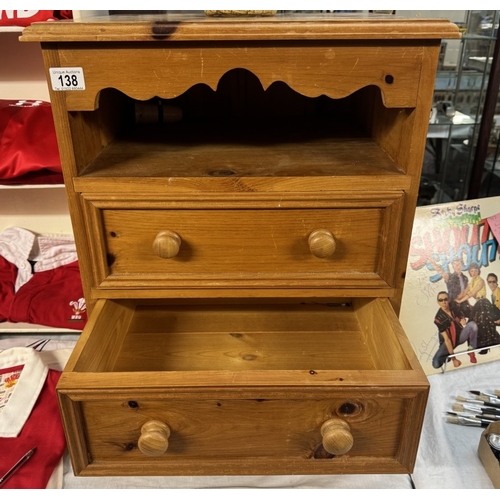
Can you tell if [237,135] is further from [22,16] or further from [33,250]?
[33,250]

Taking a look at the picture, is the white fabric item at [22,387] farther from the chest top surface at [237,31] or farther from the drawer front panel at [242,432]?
the chest top surface at [237,31]

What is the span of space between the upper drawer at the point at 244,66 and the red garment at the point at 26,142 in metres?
0.56

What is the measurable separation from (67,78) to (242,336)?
559 mm

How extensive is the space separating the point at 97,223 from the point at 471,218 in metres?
0.84

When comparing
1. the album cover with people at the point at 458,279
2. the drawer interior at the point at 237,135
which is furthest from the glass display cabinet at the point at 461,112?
the drawer interior at the point at 237,135

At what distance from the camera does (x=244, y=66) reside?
0.72m

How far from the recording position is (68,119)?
0.75 metres

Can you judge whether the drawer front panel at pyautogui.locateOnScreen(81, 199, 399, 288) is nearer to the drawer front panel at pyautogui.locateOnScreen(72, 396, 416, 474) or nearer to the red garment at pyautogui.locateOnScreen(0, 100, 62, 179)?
the drawer front panel at pyautogui.locateOnScreen(72, 396, 416, 474)

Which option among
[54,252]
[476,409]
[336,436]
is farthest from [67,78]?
[476,409]

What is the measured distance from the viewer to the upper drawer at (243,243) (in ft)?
2.63

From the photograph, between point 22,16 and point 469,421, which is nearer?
point 469,421

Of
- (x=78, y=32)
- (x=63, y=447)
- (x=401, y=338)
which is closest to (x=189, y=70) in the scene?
(x=78, y=32)

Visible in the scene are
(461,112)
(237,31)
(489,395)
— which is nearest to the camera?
(237,31)
